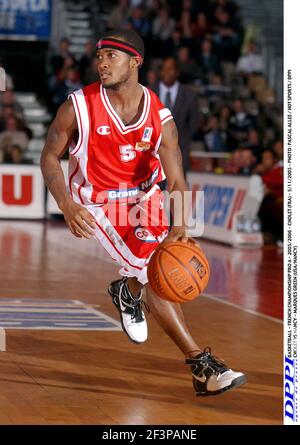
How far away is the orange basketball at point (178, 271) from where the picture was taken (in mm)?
7527

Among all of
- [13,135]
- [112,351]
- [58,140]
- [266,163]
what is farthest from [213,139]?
[58,140]

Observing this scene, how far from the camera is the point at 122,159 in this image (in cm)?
828

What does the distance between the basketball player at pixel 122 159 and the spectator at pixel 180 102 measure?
685 cm

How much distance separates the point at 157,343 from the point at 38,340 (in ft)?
3.02

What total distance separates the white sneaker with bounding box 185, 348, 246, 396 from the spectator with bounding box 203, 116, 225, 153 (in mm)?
16933

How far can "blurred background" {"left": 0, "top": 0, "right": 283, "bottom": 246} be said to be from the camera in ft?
80.4

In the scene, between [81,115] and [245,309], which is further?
[245,309]

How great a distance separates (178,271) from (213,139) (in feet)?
56.3

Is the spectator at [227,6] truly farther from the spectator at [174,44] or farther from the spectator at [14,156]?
the spectator at [14,156]

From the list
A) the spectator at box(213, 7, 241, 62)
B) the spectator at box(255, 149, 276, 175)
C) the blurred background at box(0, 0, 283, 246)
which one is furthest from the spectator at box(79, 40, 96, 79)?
the spectator at box(255, 149, 276, 175)

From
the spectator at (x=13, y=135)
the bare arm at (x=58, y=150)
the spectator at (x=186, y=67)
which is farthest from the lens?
the spectator at (x=186, y=67)

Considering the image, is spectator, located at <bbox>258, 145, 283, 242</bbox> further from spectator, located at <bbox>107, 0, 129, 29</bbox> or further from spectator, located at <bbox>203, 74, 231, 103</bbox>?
spectator, located at <bbox>107, 0, 129, 29</bbox>

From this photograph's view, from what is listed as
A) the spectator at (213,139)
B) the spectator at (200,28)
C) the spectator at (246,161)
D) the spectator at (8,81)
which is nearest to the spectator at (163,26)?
the spectator at (200,28)

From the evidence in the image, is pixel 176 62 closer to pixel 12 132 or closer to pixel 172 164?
pixel 12 132
